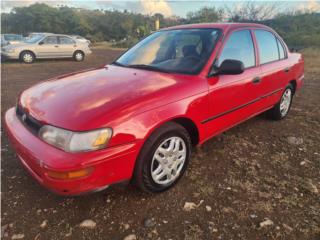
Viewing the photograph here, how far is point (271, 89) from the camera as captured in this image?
404 cm

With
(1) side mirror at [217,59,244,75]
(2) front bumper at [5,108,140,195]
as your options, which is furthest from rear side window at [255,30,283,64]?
(2) front bumper at [5,108,140,195]

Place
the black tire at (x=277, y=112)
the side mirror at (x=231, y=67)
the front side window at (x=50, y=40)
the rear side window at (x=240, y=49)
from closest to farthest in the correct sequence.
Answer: the side mirror at (x=231, y=67) → the rear side window at (x=240, y=49) → the black tire at (x=277, y=112) → the front side window at (x=50, y=40)

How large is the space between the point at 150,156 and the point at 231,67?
4.28 ft

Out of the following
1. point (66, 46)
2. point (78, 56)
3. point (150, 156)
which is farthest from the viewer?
point (78, 56)

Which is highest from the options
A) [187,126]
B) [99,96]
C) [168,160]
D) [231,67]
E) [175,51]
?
[175,51]

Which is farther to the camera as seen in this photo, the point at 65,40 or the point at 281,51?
the point at 65,40

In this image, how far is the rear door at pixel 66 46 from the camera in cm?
1410

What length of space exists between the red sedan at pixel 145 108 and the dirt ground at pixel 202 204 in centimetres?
30

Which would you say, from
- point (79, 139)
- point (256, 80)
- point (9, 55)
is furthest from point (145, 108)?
point (9, 55)

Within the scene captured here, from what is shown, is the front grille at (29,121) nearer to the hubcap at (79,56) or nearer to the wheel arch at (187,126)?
the wheel arch at (187,126)

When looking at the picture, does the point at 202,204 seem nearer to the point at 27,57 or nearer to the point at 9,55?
the point at 27,57

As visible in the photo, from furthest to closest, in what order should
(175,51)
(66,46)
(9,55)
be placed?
1. (66,46)
2. (9,55)
3. (175,51)

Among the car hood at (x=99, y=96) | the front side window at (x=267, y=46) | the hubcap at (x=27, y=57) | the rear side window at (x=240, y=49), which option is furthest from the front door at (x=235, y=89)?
the hubcap at (x=27, y=57)

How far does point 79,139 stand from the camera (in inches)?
79.5
